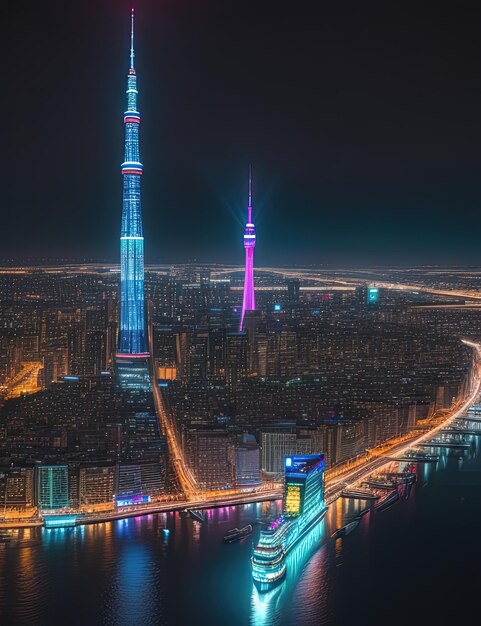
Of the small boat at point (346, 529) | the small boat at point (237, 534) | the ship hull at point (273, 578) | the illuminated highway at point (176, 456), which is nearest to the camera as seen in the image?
the ship hull at point (273, 578)

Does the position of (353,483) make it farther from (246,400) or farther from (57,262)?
(57,262)

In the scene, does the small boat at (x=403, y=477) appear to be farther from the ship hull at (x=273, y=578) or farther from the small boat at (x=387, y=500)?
the ship hull at (x=273, y=578)

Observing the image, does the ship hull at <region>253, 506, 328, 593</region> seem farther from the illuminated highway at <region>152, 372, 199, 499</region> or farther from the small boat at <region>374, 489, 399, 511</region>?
the illuminated highway at <region>152, 372, 199, 499</region>

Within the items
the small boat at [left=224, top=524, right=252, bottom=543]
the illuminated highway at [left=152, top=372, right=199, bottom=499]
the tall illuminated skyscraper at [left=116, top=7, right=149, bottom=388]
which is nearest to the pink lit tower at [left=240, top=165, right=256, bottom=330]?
the tall illuminated skyscraper at [left=116, top=7, right=149, bottom=388]

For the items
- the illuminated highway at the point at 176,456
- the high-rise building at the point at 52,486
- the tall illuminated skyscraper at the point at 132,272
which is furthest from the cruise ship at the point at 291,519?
the tall illuminated skyscraper at the point at 132,272

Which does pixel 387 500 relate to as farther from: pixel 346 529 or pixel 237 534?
pixel 237 534

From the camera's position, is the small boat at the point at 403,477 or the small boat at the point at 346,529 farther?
the small boat at the point at 403,477
